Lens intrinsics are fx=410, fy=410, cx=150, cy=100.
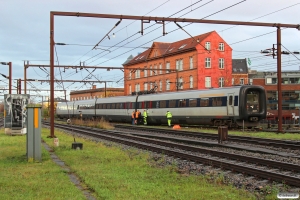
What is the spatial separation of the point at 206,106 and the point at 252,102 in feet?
12.9

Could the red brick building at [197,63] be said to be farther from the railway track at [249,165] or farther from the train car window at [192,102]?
the railway track at [249,165]

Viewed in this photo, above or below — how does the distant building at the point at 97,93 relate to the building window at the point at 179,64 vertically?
below

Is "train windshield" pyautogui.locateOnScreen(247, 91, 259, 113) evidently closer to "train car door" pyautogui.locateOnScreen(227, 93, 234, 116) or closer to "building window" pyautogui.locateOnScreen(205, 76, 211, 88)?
"train car door" pyautogui.locateOnScreen(227, 93, 234, 116)

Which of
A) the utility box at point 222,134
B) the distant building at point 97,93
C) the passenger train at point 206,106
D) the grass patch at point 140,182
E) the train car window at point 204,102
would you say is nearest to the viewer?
the grass patch at point 140,182

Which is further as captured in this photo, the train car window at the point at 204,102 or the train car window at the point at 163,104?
the train car window at the point at 163,104

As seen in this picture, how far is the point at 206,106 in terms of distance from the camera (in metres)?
31.5

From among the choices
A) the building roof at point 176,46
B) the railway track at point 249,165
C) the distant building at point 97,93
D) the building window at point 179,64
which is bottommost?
the railway track at point 249,165

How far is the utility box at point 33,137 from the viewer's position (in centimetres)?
1193

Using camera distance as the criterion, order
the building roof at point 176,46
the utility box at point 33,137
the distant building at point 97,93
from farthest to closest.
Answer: the distant building at point 97,93, the building roof at point 176,46, the utility box at point 33,137

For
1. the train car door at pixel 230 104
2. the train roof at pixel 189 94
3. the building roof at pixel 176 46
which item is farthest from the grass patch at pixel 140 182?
the building roof at pixel 176 46

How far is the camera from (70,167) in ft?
35.9

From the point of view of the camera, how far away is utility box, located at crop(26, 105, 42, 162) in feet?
39.1

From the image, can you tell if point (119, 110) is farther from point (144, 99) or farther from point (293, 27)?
point (293, 27)

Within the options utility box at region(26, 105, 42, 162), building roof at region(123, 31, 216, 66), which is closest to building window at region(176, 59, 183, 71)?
building roof at region(123, 31, 216, 66)
